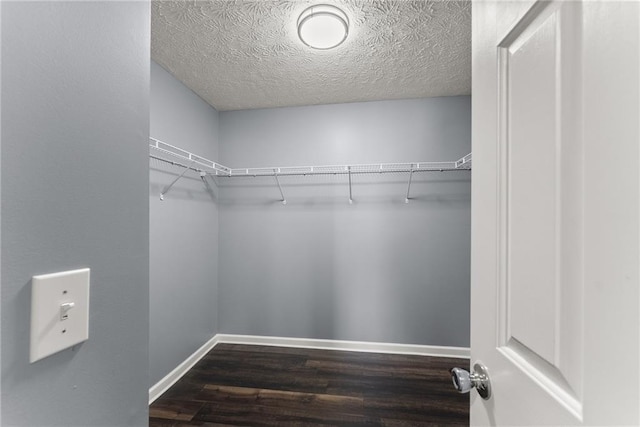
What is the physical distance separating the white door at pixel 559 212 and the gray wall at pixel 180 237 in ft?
6.35

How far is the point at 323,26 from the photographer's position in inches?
56.5

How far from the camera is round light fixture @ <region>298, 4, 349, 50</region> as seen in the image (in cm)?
138

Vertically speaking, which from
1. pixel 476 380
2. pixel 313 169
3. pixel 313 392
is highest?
pixel 313 169

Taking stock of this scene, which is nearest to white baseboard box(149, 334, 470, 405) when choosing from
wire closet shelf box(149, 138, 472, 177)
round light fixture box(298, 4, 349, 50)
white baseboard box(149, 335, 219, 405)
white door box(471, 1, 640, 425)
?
white baseboard box(149, 335, 219, 405)

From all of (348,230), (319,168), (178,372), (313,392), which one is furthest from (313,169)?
(178,372)

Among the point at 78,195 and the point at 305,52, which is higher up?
the point at 305,52

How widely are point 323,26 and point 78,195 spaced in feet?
4.78

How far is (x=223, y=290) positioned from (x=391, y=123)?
7.59ft

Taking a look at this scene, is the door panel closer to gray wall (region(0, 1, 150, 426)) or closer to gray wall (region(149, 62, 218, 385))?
gray wall (region(0, 1, 150, 426))

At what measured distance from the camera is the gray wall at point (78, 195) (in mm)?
374

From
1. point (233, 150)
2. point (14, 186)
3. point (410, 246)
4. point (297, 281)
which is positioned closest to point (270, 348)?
point (297, 281)

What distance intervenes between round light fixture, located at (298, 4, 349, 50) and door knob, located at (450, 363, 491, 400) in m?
1.64

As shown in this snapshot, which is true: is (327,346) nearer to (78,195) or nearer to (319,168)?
(319,168)

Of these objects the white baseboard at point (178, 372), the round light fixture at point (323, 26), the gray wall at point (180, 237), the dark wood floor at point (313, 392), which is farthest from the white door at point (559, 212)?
the white baseboard at point (178, 372)
